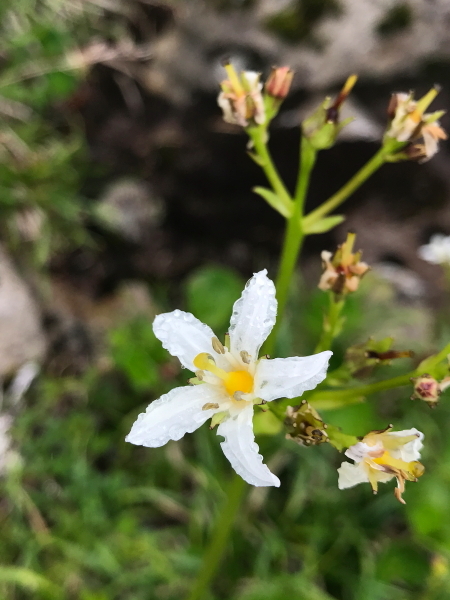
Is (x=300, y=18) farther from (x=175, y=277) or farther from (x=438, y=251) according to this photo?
(x=175, y=277)

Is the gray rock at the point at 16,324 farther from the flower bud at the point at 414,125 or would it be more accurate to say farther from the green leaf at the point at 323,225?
the flower bud at the point at 414,125

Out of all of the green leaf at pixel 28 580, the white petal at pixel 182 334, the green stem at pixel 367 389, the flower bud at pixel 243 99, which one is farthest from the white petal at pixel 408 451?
the green leaf at pixel 28 580

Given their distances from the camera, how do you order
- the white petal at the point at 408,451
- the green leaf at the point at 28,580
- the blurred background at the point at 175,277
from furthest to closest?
the blurred background at the point at 175,277
the green leaf at the point at 28,580
the white petal at the point at 408,451

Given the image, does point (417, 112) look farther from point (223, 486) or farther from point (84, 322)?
point (84, 322)

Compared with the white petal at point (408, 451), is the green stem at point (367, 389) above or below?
above

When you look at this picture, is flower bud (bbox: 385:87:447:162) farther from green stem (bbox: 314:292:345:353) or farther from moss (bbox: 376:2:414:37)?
moss (bbox: 376:2:414:37)

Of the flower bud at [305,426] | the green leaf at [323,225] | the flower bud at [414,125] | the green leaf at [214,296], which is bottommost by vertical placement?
the green leaf at [214,296]
